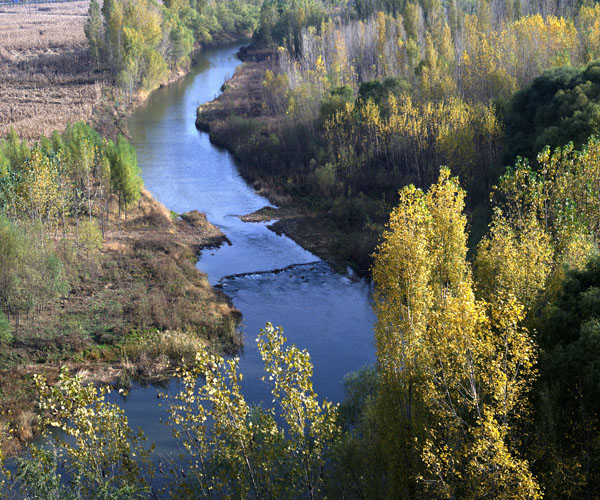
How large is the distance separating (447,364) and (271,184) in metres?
48.4

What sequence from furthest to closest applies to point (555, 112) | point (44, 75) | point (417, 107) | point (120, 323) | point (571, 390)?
1. point (44, 75)
2. point (417, 107)
3. point (555, 112)
4. point (120, 323)
5. point (571, 390)

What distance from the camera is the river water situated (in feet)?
102

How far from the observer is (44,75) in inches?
3925

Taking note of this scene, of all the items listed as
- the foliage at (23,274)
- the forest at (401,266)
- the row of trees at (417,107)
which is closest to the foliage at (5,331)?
the forest at (401,266)

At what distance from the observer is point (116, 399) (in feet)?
100

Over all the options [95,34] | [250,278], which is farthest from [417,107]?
[95,34]

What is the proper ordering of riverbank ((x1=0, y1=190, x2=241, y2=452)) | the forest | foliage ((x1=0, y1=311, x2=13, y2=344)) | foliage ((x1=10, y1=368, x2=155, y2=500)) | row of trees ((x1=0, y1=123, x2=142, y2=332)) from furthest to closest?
row of trees ((x1=0, y1=123, x2=142, y2=332)) < foliage ((x1=0, y1=311, x2=13, y2=344)) < riverbank ((x1=0, y1=190, x2=241, y2=452)) < the forest < foliage ((x1=10, y1=368, x2=155, y2=500))

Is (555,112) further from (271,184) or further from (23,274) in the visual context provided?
(23,274)

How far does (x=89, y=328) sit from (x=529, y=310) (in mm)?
23678

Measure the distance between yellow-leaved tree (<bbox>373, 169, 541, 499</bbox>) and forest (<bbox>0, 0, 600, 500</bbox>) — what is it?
0.08m

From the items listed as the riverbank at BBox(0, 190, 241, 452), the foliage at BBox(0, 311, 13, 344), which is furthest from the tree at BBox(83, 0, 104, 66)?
the foliage at BBox(0, 311, 13, 344)

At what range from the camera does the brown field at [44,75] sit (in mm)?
76500

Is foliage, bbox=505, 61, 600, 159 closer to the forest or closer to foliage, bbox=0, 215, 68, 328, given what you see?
the forest

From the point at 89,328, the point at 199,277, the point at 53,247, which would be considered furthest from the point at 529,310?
the point at 53,247
